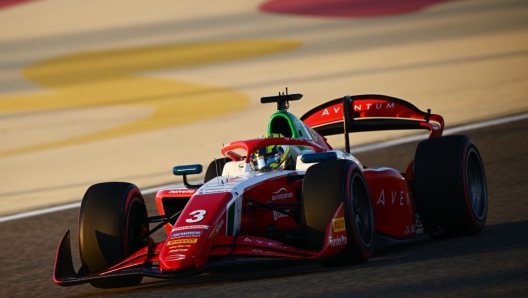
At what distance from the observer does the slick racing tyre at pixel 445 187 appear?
8242 mm

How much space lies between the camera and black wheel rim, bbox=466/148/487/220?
8.75 meters

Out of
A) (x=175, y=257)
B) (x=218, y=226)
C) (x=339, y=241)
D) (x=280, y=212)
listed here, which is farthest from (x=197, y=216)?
(x=339, y=241)

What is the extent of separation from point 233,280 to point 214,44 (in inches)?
641

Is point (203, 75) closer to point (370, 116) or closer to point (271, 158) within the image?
point (370, 116)

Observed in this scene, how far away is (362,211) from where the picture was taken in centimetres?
749

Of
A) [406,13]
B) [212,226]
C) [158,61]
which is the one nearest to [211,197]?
[212,226]

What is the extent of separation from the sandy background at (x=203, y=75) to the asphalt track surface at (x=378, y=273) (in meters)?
3.17

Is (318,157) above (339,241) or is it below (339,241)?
above

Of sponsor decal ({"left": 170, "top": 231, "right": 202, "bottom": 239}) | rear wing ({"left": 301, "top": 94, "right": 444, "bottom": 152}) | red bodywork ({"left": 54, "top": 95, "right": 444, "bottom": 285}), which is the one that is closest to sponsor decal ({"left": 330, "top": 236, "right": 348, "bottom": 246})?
red bodywork ({"left": 54, "top": 95, "right": 444, "bottom": 285})

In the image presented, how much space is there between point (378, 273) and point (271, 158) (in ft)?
6.09

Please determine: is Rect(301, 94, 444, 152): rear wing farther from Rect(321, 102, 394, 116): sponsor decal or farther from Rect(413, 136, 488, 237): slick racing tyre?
Rect(413, 136, 488, 237): slick racing tyre

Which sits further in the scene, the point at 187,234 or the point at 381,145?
the point at 381,145

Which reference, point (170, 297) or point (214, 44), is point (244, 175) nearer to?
point (170, 297)

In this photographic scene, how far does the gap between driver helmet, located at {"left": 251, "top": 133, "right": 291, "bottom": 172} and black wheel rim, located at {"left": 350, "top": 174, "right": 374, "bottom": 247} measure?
0.94 metres
